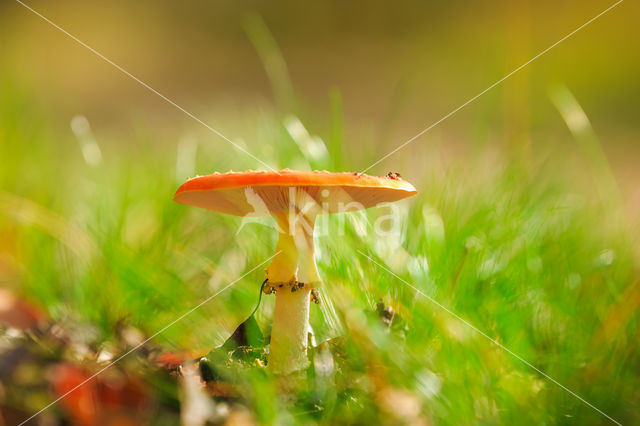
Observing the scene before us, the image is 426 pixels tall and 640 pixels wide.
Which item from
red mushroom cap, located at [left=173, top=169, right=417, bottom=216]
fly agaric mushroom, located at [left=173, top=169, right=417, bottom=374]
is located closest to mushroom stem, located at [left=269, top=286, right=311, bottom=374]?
fly agaric mushroom, located at [left=173, top=169, right=417, bottom=374]

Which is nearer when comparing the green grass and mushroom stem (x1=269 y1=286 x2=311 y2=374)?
the green grass

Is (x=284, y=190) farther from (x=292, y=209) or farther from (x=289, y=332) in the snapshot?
(x=289, y=332)

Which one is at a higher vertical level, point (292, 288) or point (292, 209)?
point (292, 209)

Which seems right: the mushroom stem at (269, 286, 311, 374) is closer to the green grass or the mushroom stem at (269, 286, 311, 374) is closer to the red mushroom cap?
the green grass

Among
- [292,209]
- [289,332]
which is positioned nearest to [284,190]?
[292,209]

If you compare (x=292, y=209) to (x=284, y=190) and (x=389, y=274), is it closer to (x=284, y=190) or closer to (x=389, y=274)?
(x=284, y=190)

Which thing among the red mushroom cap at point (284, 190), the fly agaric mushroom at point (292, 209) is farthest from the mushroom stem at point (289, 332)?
the red mushroom cap at point (284, 190)
